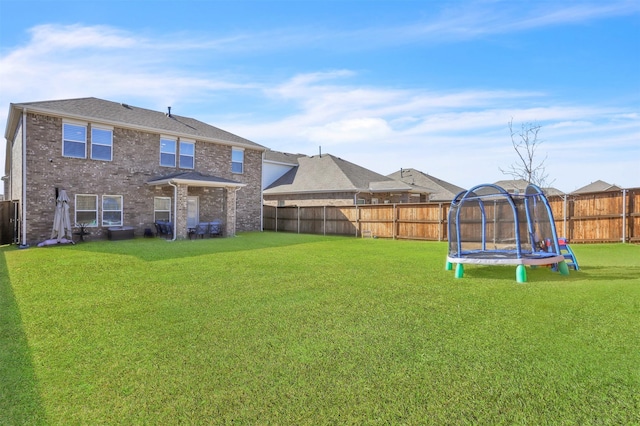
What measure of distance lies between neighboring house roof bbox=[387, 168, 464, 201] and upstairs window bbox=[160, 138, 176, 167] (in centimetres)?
1919

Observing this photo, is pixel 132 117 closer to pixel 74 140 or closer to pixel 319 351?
pixel 74 140

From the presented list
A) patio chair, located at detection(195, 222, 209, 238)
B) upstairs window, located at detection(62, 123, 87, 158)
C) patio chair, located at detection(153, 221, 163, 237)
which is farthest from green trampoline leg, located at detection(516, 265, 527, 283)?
upstairs window, located at detection(62, 123, 87, 158)

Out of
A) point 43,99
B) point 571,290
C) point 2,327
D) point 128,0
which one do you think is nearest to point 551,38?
point 571,290

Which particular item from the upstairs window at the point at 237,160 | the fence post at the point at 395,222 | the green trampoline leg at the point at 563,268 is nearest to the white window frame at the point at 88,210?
the upstairs window at the point at 237,160

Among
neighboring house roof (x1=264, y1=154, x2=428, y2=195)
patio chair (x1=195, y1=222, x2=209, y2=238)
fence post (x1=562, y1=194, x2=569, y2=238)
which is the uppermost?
neighboring house roof (x1=264, y1=154, x2=428, y2=195)

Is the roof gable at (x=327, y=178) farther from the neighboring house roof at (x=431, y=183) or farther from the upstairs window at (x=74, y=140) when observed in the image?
the upstairs window at (x=74, y=140)

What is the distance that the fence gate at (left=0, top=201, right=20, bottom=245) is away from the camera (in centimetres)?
1538

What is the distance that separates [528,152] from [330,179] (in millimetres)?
12762

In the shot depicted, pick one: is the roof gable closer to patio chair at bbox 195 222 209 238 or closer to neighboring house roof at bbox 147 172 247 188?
neighboring house roof at bbox 147 172 247 188

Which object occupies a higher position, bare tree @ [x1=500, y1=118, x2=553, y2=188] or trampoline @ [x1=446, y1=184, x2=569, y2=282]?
bare tree @ [x1=500, y1=118, x2=553, y2=188]

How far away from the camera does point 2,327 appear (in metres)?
4.43

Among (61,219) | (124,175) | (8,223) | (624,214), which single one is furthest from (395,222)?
(8,223)

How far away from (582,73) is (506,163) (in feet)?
19.9

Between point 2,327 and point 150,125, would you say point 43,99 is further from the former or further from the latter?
point 2,327
